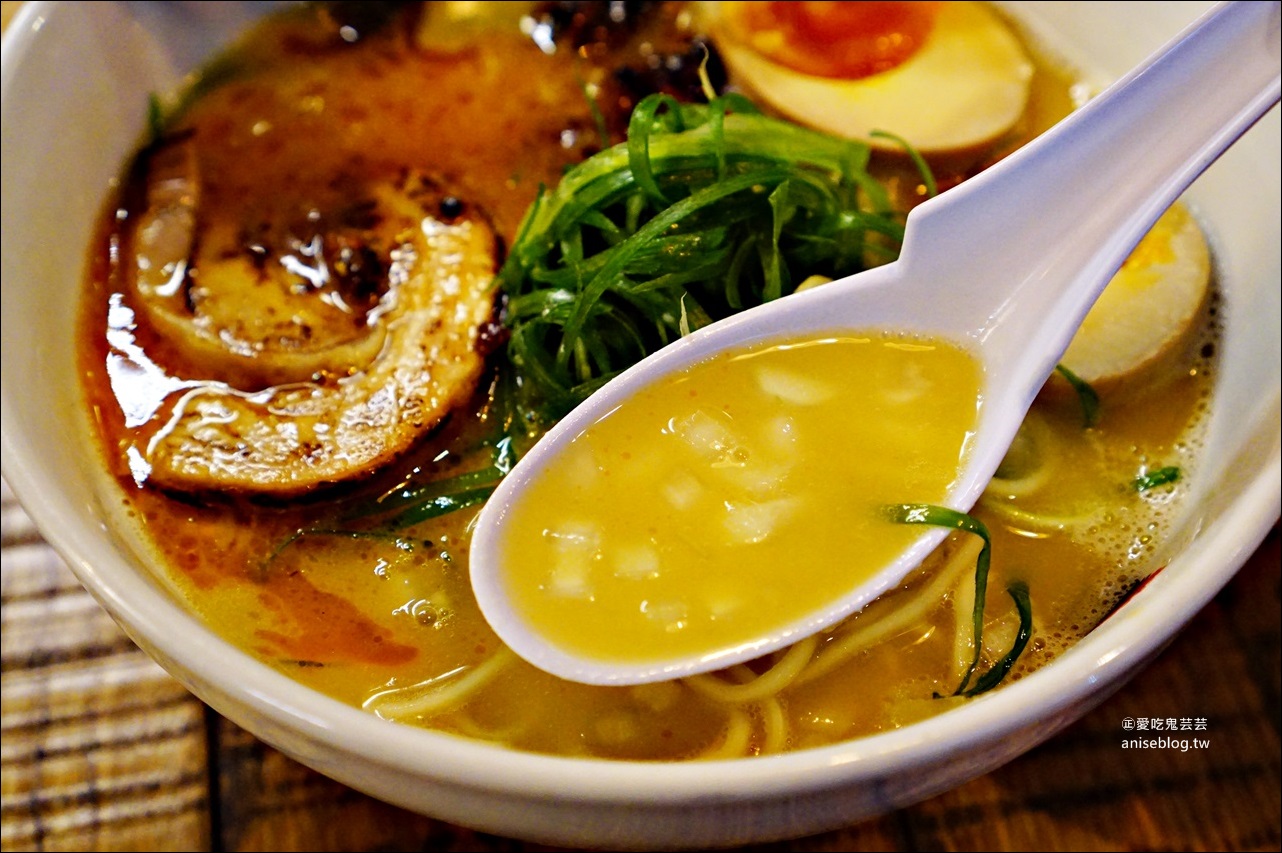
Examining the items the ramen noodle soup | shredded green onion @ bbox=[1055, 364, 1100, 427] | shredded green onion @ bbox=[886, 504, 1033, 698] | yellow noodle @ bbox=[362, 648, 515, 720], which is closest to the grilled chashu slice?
the ramen noodle soup

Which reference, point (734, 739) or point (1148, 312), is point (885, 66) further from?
point (734, 739)

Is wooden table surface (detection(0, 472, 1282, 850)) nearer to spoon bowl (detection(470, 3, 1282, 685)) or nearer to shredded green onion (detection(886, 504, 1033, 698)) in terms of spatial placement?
shredded green onion (detection(886, 504, 1033, 698))

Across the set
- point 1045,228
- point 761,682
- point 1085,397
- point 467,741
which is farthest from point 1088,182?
point 467,741

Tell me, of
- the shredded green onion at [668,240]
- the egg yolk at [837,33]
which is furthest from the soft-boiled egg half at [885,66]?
the shredded green onion at [668,240]

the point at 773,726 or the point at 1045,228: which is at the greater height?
the point at 1045,228

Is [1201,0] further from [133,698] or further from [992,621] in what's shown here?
[133,698]

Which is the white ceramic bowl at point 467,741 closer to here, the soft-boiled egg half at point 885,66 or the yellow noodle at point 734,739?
the yellow noodle at point 734,739

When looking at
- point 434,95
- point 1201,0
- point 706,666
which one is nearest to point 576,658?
point 706,666
